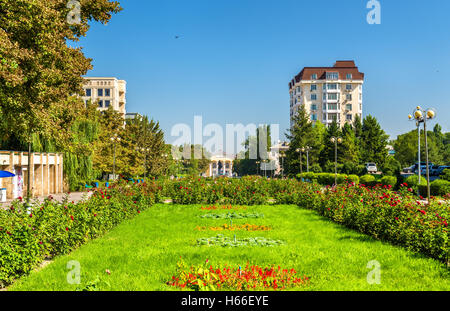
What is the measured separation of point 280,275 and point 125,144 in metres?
43.2

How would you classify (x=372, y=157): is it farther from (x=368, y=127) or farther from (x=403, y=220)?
(x=403, y=220)

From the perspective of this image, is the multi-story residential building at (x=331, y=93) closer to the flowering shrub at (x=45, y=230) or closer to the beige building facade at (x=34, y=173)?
the beige building facade at (x=34, y=173)

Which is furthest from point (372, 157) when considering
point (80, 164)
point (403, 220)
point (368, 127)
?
point (403, 220)

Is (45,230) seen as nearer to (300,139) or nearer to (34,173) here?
(34,173)

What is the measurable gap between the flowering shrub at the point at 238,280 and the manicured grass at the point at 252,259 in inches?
11.4

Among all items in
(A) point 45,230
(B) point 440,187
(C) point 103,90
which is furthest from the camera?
(C) point 103,90

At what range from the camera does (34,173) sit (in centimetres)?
3147

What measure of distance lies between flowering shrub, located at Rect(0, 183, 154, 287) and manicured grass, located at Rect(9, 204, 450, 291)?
0.93 ft

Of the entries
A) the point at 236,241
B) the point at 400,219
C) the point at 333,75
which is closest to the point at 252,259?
the point at 236,241

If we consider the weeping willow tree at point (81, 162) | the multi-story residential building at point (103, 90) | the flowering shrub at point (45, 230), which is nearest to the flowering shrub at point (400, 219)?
the flowering shrub at point (45, 230)

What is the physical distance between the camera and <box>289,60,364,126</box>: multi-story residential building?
290 feet

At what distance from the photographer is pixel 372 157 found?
58.6 m

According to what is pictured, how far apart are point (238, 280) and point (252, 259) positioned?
67.3 inches

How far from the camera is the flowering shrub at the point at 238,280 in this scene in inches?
242
